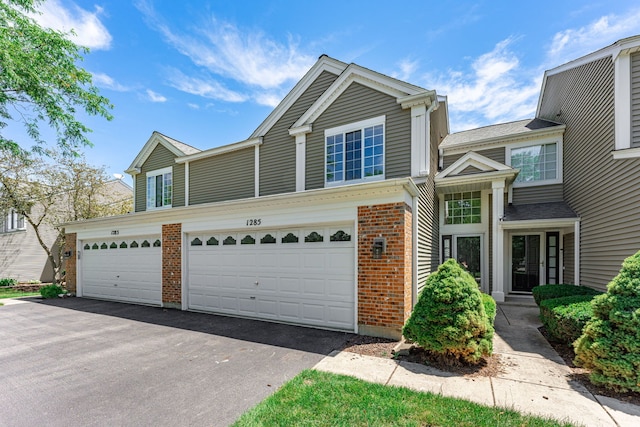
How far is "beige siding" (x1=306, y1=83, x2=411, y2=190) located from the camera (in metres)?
7.85

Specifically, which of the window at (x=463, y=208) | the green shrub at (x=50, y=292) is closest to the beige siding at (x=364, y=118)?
the window at (x=463, y=208)

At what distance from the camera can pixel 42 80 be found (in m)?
9.40

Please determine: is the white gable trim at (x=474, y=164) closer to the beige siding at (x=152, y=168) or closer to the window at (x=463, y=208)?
the window at (x=463, y=208)

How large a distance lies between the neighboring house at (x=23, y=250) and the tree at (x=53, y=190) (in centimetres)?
101

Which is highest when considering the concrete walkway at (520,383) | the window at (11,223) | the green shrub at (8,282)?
the window at (11,223)

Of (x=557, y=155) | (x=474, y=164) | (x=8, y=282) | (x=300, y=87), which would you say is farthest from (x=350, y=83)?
(x=8, y=282)

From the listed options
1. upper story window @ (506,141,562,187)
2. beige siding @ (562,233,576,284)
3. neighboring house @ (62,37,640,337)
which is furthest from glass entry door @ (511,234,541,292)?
upper story window @ (506,141,562,187)

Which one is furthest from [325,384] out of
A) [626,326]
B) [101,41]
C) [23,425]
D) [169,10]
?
[101,41]

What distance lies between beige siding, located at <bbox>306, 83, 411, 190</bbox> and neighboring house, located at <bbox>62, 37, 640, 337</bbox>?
0.12ft

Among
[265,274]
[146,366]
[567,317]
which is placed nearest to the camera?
[146,366]

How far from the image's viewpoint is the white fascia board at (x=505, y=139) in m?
10.5

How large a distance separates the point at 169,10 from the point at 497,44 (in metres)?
9.67

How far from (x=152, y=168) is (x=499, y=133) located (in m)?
15.0

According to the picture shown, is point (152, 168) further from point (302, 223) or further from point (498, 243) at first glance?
point (498, 243)
